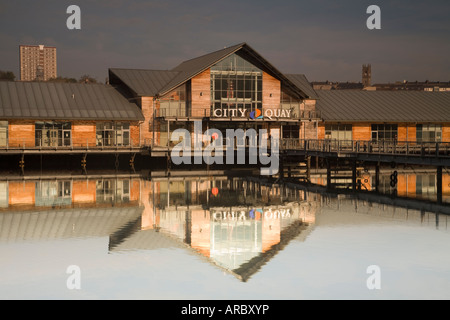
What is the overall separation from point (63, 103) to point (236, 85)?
15010 mm

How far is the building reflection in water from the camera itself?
71.1 ft

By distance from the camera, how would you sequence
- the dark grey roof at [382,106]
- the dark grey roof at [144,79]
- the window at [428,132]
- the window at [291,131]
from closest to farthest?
the dark grey roof at [144,79] → the window at [291,131] → the dark grey roof at [382,106] → the window at [428,132]

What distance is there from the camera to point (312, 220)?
26.8 metres

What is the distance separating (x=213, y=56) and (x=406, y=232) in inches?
1501

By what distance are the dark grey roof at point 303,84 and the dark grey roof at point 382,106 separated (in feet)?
4.69

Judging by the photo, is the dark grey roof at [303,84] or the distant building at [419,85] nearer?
the dark grey roof at [303,84]

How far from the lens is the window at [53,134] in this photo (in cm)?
5441

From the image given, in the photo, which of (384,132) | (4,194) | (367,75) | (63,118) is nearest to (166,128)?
(63,118)

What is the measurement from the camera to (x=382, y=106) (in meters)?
65.8

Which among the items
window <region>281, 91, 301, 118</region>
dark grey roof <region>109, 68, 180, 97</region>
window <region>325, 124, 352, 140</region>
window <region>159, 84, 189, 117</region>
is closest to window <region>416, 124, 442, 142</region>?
window <region>325, 124, 352, 140</region>

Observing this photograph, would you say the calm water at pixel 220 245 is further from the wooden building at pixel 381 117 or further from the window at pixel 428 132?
the window at pixel 428 132

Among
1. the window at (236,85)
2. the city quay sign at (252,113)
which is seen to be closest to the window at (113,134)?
the city quay sign at (252,113)

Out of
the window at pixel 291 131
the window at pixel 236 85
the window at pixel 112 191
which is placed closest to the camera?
the window at pixel 112 191
